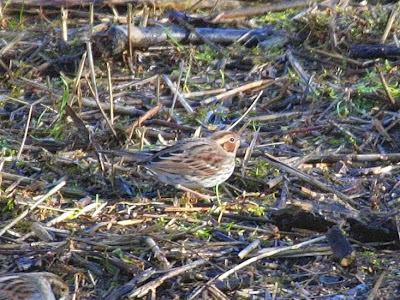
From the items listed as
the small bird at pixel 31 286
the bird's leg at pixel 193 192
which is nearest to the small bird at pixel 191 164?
the bird's leg at pixel 193 192

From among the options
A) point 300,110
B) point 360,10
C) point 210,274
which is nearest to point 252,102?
point 300,110

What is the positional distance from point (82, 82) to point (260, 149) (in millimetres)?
2125

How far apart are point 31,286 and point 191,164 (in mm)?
2252

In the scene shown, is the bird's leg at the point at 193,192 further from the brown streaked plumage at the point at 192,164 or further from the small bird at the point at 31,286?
the small bird at the point at 31,286

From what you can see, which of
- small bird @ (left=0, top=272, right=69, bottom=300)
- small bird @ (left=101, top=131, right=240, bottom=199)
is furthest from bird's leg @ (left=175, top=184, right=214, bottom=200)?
small bird @ (left=0, top=272, right=69, bottom=300)

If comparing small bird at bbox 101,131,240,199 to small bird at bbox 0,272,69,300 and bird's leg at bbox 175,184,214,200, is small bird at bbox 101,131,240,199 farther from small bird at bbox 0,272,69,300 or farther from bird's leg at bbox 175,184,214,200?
small bird at bbox 0,272,69,300

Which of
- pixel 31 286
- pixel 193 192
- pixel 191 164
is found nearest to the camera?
pixel 31 286

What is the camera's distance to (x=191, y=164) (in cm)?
766

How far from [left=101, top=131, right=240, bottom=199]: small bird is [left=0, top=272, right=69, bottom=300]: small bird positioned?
1.76 meters

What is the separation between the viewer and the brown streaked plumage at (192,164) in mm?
7523

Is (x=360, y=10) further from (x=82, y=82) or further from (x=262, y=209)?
(x=262, y=209)

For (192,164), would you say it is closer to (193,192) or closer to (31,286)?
(193,192)

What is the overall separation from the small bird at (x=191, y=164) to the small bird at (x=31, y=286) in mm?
1757

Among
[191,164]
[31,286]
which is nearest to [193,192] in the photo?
[191,164]
